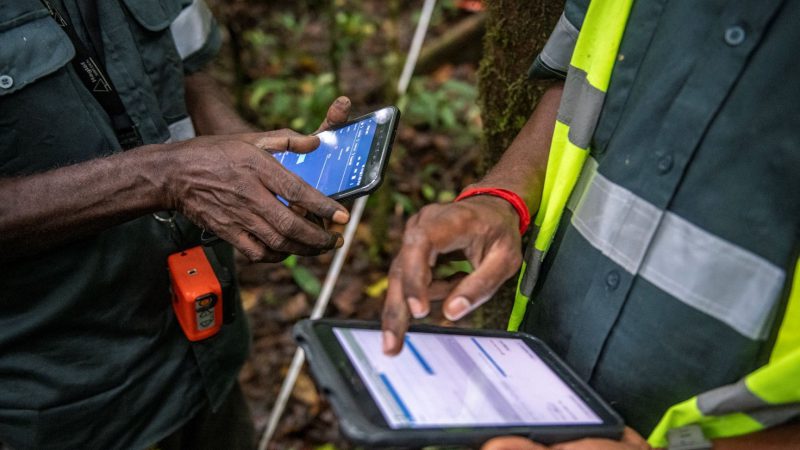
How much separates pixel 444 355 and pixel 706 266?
0.45m

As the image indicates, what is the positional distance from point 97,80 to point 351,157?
64cm

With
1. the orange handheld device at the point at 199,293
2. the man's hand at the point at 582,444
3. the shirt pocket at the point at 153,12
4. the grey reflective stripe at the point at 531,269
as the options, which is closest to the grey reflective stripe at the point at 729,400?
the man's hand at the point at 582,444

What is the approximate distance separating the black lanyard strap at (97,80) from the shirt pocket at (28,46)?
0.03 m

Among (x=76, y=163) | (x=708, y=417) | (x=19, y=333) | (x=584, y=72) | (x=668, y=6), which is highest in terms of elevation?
(x=668, y=6)

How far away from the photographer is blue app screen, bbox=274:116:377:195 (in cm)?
139

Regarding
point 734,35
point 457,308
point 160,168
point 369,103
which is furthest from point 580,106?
point 369,103

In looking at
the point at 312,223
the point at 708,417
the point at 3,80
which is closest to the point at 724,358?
the point at 708,417

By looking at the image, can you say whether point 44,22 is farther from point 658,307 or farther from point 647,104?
point 658,307

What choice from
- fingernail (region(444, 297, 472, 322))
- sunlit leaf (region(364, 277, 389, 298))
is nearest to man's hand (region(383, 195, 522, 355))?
fingernail (region(444, 297, 472, 322))

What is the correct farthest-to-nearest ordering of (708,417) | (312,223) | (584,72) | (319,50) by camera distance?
(319,50) → (312,223) → (584,72) → (708,417)

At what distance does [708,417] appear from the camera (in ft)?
3.03

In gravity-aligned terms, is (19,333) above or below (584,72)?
below

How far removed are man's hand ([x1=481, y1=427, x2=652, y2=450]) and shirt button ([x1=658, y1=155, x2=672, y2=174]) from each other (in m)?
0.45

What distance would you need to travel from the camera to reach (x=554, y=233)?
48.7 inches
